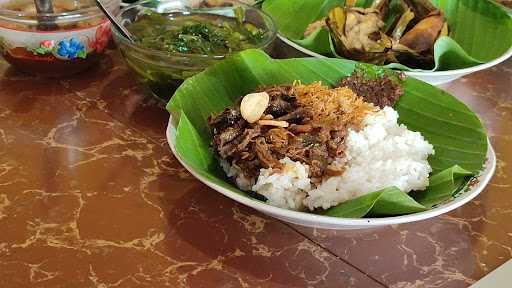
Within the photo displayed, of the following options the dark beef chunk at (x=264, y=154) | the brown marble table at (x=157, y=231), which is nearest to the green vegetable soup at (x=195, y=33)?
the brown marble table at (x=157, y=231)

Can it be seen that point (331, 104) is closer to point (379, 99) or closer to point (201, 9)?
point (379, 99)

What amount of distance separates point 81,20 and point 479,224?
861mm

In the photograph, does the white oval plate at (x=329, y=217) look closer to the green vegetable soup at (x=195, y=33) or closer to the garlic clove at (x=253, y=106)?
the garlic clove at (x=253, y=106)

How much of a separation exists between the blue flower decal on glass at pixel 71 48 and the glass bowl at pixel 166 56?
0.32 feet

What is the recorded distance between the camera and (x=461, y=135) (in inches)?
47.5

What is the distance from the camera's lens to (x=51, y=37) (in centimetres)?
134

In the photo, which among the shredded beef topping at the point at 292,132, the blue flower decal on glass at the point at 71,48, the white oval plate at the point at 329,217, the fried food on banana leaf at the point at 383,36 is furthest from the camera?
the fried food on banana leaf at the point at 383,36

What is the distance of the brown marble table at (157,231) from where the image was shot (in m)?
0.96

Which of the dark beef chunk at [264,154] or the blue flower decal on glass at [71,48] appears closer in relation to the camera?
the dark beef chunk at [264,154]

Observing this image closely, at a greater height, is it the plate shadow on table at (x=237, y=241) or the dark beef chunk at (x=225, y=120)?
the dark beef chunk at (x=225, y=120)

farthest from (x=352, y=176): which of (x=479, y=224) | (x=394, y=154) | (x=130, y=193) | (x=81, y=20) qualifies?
(x=81, y=20)

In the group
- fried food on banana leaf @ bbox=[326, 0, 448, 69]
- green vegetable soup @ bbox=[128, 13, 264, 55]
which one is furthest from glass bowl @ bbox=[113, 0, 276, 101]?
fried food on banana leaf @ bbox=[326, 0, 448, 69]

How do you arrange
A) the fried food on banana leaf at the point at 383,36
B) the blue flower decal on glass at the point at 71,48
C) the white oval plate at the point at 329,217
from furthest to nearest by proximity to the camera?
the fried food on banana leaf at the point at 383,36 < the blue flower decal on glass at the point at 71,48 < the white oval plate at the point at 329,217

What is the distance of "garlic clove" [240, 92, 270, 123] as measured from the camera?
1.07 metres
